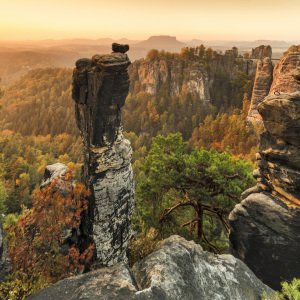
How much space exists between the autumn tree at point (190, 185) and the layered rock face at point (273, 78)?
169 feet

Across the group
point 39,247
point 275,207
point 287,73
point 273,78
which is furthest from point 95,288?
point 273,78

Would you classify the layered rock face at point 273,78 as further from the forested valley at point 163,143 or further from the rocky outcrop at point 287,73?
the forested valley at point 163,143

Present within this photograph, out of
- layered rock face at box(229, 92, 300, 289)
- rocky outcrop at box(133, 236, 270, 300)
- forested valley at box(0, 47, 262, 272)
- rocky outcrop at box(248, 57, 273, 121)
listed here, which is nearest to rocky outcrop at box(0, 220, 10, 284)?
rocky outcrop at box(133, 236, 270, 300)

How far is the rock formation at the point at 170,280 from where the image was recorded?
509cm

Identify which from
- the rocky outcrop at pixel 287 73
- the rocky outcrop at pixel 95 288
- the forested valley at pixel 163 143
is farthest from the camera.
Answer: the rocky outcrop at pixel 287 73

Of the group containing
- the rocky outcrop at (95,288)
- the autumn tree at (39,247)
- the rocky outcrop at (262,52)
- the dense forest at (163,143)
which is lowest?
the dense forest at (163,143)

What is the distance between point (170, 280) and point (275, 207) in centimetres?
807

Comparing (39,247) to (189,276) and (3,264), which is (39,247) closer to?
(3,264)

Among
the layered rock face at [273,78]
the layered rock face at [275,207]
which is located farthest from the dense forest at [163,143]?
the layered rock face at [273,78]

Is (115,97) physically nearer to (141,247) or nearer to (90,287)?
(141,247)

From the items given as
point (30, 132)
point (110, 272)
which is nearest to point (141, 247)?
point (110, 272)

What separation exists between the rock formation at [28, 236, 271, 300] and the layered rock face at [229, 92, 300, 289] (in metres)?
4.40

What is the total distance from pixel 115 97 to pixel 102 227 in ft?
26.0

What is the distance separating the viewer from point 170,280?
18.5 ft
